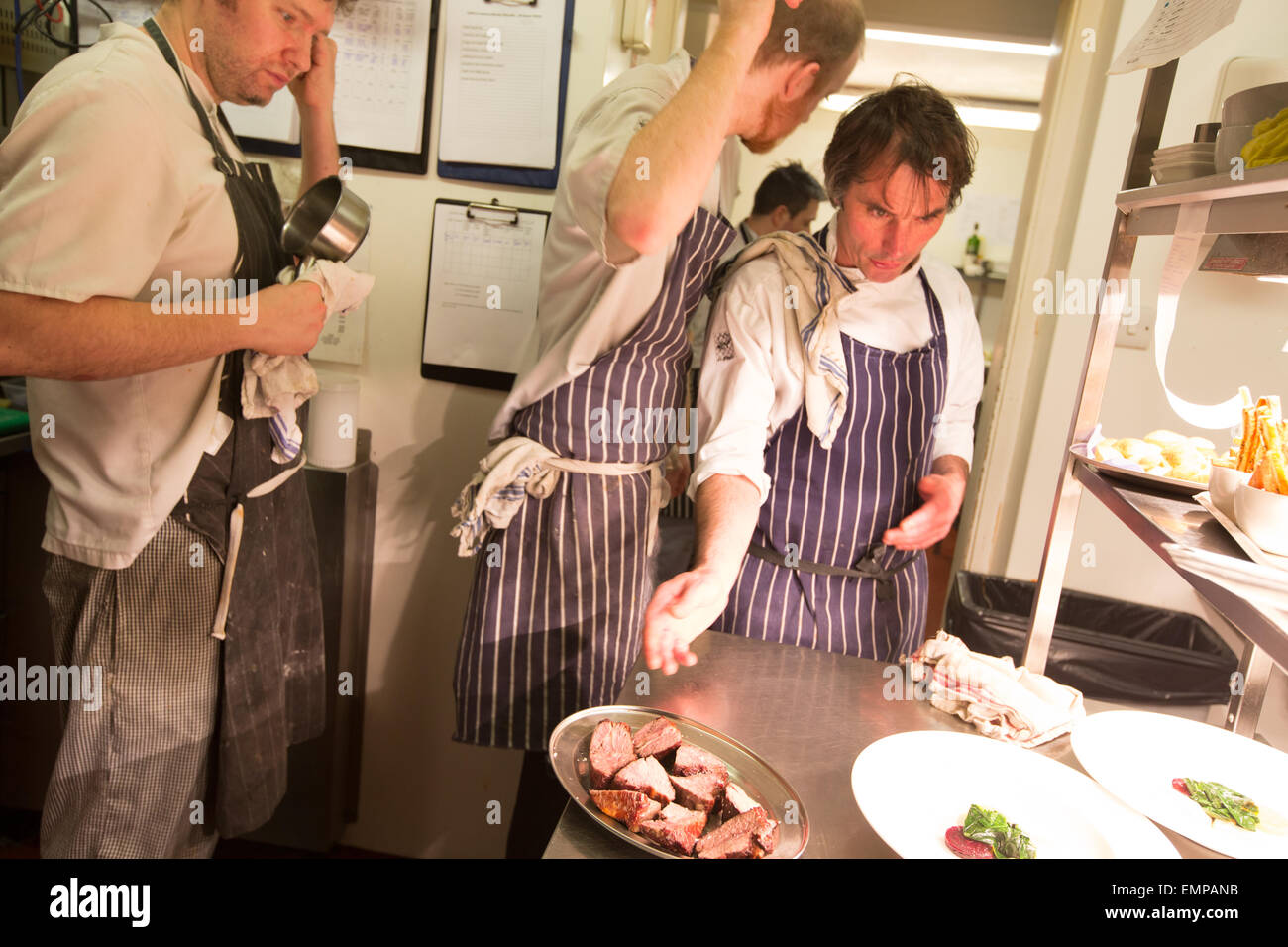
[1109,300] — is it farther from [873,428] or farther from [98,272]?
[98,272]

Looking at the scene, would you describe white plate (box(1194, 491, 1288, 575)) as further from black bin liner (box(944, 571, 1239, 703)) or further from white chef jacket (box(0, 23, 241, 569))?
white chef jacket (box(0, 23, 241, 569))

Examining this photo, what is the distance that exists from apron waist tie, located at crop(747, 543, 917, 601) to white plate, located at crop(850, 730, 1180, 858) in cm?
53

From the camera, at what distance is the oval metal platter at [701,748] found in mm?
806

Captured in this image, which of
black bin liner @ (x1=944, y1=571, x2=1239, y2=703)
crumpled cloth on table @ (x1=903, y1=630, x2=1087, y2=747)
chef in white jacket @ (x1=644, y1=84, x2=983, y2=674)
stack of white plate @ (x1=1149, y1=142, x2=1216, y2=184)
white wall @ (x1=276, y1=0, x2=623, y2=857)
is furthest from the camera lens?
white wall @ (x1=276, y1=0, x2=623, y2=857)

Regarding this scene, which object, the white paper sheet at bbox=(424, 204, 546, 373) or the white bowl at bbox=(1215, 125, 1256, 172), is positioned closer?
the white bowl at bbox=(1215, 125, 1256, 172)

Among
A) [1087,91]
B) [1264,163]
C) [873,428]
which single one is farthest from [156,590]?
[1087,91]

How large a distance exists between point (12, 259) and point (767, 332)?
106 cm

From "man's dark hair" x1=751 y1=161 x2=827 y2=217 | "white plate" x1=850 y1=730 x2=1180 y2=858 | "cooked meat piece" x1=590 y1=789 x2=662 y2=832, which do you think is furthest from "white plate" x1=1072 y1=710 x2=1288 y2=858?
"man's dark hair" x1=751 y1=161 x2=827 y2=217

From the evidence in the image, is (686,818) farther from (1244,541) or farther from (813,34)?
(813,34)

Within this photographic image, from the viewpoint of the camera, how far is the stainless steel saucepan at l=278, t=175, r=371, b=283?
150 centimetres

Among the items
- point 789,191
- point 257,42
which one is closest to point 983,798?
point 257,42

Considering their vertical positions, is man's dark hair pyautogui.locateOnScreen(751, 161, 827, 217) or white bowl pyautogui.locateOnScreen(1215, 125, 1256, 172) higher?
man's dark hair pyautogui.locateOnScreen(751, 161, 827, 217)
